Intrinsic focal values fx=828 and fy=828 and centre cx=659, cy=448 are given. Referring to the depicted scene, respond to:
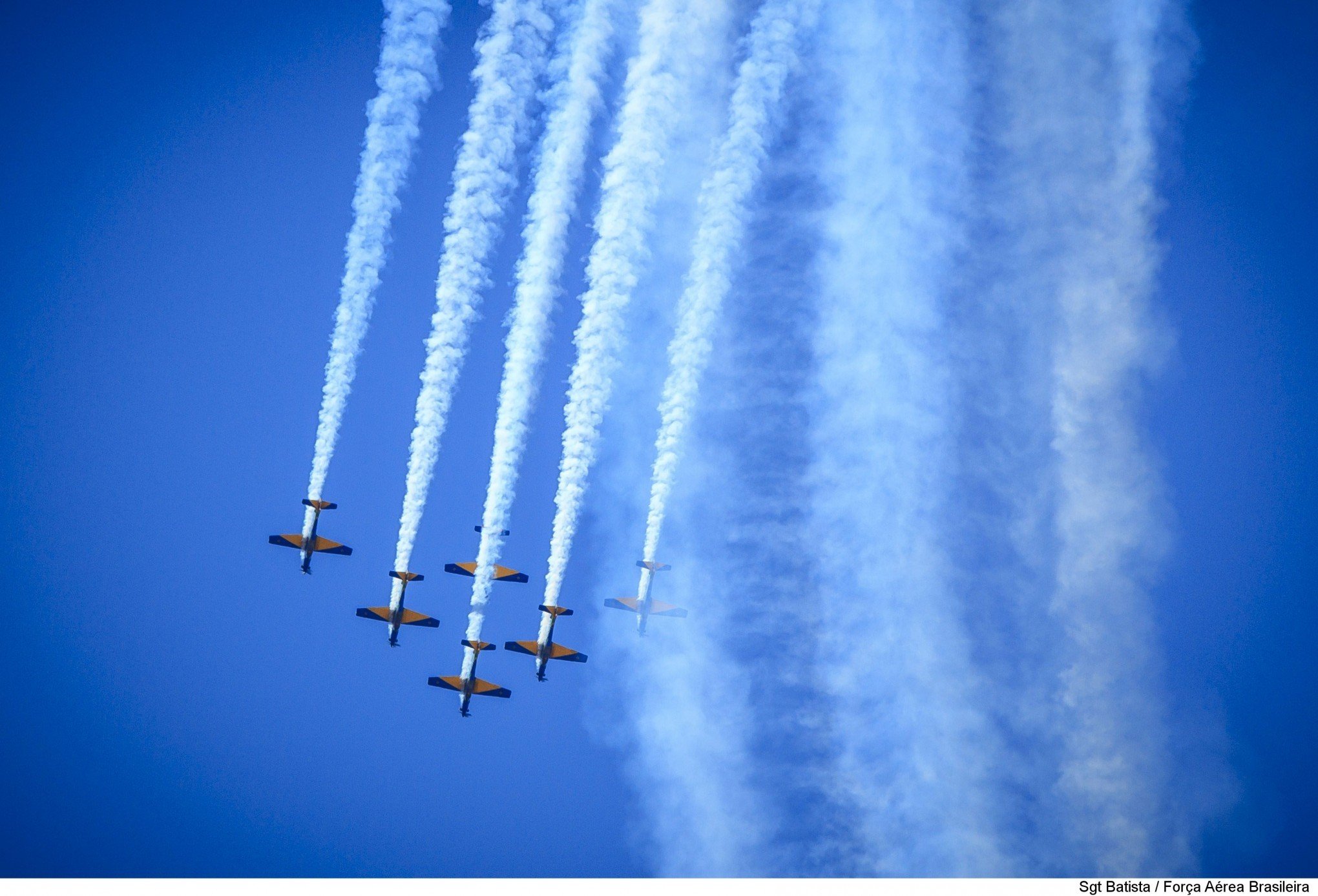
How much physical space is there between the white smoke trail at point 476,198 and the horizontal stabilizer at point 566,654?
689cm

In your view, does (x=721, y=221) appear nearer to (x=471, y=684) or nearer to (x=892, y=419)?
(x=892, y=419)

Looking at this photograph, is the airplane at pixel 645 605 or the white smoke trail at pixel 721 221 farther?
the airplane at pixel 645 605

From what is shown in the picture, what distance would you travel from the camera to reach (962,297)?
24578 millimetres

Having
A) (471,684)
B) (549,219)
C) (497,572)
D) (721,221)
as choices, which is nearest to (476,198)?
(549,219)

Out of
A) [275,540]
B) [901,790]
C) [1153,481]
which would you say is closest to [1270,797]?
[1153,481]

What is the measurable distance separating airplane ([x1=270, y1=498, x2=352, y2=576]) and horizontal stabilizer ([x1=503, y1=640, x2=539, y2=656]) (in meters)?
5.36

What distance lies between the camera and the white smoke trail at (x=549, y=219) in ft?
61.3

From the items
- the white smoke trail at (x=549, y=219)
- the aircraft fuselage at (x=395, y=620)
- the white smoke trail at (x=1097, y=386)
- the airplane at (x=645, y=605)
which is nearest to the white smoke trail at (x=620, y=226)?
the white smoke trail at (x=549, y=219)

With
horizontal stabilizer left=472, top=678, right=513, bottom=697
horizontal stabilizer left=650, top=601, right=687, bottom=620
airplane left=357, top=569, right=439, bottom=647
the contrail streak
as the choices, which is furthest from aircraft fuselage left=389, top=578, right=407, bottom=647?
the contrail streak

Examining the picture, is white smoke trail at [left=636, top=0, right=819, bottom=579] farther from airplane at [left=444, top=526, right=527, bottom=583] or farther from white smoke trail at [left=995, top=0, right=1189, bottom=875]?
white smoke trail at [left=995, top=0, right=1189, bottom=875]

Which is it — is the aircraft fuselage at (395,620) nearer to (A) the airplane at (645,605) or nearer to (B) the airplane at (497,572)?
(B) the airplane at (497,572)

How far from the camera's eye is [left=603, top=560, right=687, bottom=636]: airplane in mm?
22906

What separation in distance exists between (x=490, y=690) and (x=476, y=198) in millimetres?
13497

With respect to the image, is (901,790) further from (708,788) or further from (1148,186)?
(1148,186)
